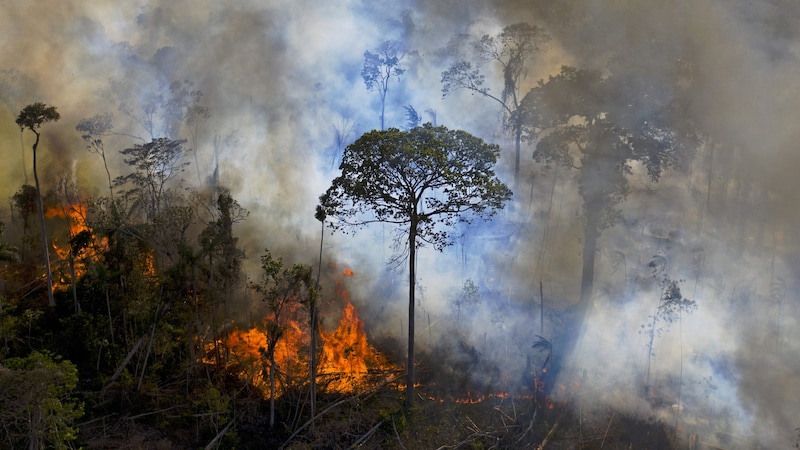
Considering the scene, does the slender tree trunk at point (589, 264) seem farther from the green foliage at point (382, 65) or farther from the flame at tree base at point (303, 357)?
the green foliage at point (382, 65)

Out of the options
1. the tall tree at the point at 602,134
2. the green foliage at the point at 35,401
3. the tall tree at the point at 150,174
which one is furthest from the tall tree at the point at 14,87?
the tall tree at the point at 602,134

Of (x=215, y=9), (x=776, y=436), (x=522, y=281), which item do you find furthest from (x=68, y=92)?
(x=776, y=436)

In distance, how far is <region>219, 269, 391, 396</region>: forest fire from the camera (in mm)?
22109

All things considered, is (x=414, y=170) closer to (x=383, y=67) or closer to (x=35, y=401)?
(x=35, y=401)

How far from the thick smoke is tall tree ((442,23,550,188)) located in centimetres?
75

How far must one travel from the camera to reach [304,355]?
23734mm

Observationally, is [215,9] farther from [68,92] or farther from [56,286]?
[56,286]

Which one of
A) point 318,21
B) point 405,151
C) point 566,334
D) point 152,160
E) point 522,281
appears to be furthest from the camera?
point 318,21

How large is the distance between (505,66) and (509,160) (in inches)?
249

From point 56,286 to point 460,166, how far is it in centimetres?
2202

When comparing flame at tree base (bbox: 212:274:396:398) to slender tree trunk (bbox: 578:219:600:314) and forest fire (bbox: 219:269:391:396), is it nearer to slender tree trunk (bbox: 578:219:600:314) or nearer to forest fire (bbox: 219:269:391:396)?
forest fire (bbox: 219:269:391:396)

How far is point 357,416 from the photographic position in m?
20.3

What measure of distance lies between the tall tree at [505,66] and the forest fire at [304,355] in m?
15.8

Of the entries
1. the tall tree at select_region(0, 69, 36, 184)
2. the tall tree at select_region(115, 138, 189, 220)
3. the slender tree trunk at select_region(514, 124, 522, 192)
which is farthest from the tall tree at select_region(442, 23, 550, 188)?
the tall tree at select_region(0, 69, 36, 184)
